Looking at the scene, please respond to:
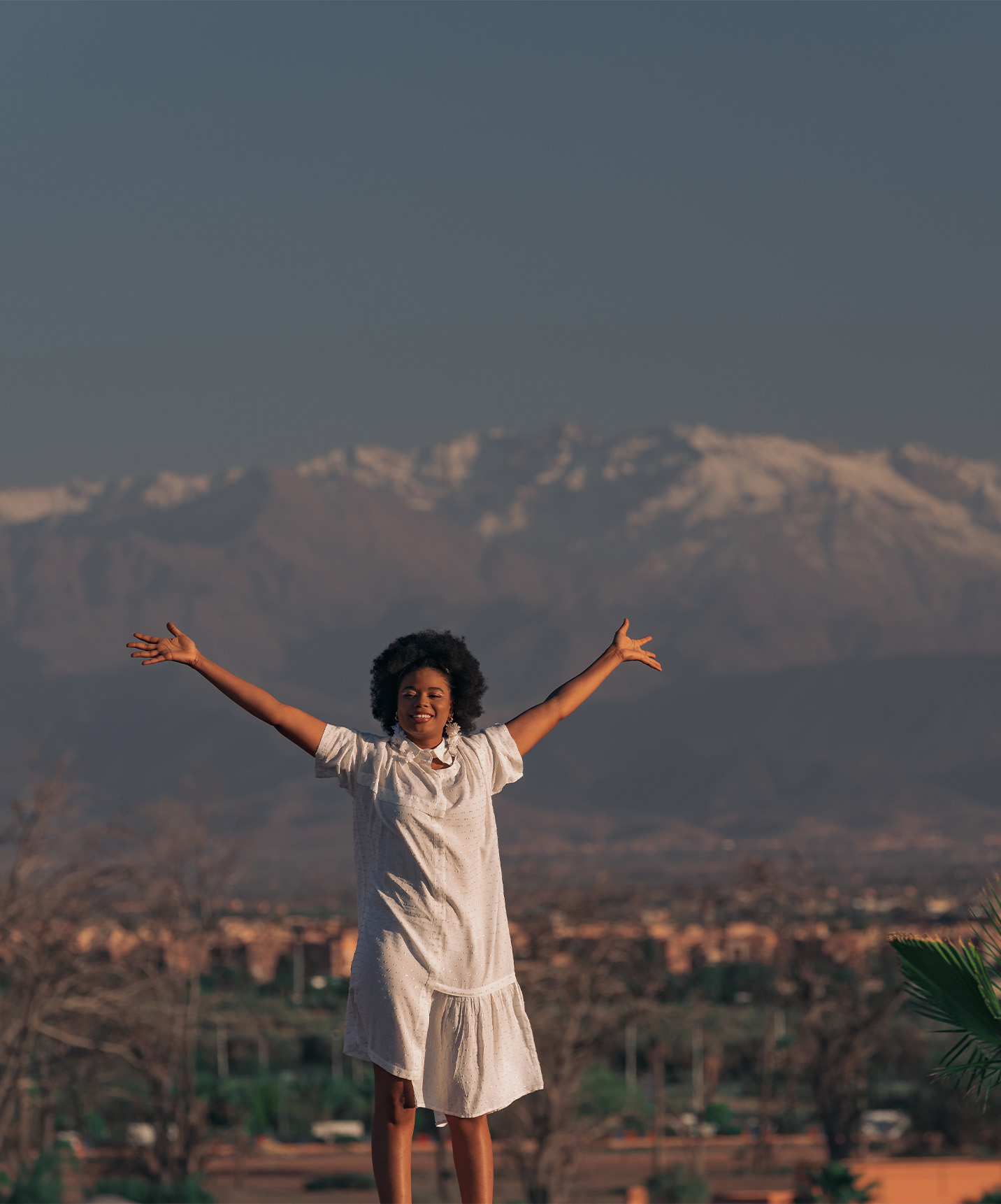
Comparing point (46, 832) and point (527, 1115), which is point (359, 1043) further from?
point (527, 1115)

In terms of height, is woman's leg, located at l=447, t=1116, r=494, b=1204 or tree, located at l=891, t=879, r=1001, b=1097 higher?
tree, located at l=891, t=879, r=1001, b=1097

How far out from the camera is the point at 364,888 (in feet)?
18.5

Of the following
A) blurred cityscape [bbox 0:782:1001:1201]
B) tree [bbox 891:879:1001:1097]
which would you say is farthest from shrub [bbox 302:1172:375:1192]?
tree [bbox 891:879:1001:1097]

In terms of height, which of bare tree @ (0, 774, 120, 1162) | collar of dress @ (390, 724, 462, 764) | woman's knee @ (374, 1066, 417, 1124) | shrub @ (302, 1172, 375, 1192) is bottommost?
shrub @ (302, 1172, 375, 1192)

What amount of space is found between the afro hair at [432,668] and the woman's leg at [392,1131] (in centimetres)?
117

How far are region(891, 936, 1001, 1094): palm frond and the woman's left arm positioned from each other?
1409mm

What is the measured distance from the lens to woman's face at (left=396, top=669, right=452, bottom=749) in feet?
19.1

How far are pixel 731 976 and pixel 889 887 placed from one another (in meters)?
61.3

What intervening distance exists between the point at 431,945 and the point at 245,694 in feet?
3.22

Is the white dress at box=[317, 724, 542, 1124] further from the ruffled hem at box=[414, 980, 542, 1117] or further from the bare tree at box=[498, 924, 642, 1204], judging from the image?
the bare tree at box=[498, 924, 642, 1204]

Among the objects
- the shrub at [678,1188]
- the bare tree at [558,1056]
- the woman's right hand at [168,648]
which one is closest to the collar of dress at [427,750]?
the woman's right hand at [168,648]

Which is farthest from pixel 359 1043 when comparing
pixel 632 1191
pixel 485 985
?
pixel 632 1191

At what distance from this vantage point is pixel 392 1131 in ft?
18.4

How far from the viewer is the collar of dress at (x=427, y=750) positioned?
577cm
